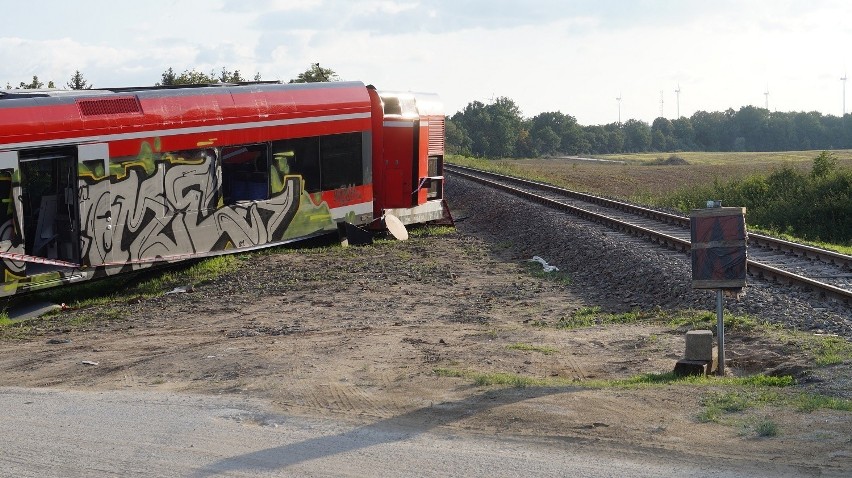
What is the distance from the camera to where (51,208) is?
639 inches

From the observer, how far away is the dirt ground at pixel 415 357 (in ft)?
26.9

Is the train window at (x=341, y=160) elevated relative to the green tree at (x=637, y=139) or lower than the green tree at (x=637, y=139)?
lower

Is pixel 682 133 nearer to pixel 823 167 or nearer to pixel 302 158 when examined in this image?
pixel 823 167

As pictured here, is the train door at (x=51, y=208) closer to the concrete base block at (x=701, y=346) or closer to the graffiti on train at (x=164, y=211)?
the graffiti on train at (x=164, y=211)

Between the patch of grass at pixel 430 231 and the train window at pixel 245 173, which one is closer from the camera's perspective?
the train window at pixel 245 173

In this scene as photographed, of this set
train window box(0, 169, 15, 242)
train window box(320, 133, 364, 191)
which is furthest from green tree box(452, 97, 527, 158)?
train window box(0, 169, 15, 242)

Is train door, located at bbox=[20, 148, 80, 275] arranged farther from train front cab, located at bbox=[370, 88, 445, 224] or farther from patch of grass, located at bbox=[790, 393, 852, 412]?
patch of grass, located at bbox=[790, 393, 852, 412]

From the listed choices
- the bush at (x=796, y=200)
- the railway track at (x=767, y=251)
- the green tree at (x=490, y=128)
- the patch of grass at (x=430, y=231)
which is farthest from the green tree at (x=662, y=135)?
the patch of grass at (x=430, y=231)

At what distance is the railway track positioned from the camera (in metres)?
15.4

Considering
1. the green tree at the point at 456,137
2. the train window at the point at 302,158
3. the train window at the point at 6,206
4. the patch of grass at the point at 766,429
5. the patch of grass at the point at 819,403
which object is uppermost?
the green tree at the point at 456,137

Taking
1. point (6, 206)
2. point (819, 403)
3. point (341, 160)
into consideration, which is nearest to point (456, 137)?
point (341, 160)

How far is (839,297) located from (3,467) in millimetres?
10583

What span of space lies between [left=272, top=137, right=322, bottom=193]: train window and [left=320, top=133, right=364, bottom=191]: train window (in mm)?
215

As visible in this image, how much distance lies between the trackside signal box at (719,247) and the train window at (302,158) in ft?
36.1
